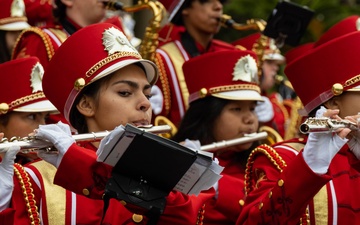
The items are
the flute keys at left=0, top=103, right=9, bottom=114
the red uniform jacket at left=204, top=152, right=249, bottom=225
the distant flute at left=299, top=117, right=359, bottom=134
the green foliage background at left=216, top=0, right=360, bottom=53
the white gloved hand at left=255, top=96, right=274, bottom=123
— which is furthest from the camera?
the green foliage background at left=216, top=0, right=360, bottom=53

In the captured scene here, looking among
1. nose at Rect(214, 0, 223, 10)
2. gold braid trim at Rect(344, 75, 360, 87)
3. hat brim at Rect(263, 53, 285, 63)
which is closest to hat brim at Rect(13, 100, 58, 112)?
gold braid trim at Rect(344, 75, 360, 87)

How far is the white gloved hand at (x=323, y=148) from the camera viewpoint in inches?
183

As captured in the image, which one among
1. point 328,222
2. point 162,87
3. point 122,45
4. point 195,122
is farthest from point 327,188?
point 162,87

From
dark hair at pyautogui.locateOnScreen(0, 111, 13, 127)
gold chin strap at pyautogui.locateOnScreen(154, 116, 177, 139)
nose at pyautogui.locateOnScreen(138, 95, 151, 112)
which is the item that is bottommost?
gold chin strap at pyautogui.locateOnScreen(154, 116, 177, 139)

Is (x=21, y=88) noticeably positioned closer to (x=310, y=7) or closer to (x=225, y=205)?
(x=225, y=205)

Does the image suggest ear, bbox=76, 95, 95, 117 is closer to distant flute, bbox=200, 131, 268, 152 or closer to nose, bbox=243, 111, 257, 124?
distant flute, bbox=200, 131, 268, 152

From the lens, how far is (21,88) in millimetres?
6004

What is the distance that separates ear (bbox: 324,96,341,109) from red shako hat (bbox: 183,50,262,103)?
1.56 metres

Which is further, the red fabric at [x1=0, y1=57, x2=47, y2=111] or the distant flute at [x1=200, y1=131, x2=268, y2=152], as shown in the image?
the distant flute at [x1=200, y1=131, x2=268, y2=152]

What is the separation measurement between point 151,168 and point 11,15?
3216mm

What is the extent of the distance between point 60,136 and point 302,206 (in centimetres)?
107

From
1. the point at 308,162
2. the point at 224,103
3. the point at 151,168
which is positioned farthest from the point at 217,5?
the point at 151,168

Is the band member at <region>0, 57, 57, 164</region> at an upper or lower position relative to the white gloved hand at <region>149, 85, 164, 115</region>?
upper

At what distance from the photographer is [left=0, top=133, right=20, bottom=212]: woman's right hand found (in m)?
4.65
